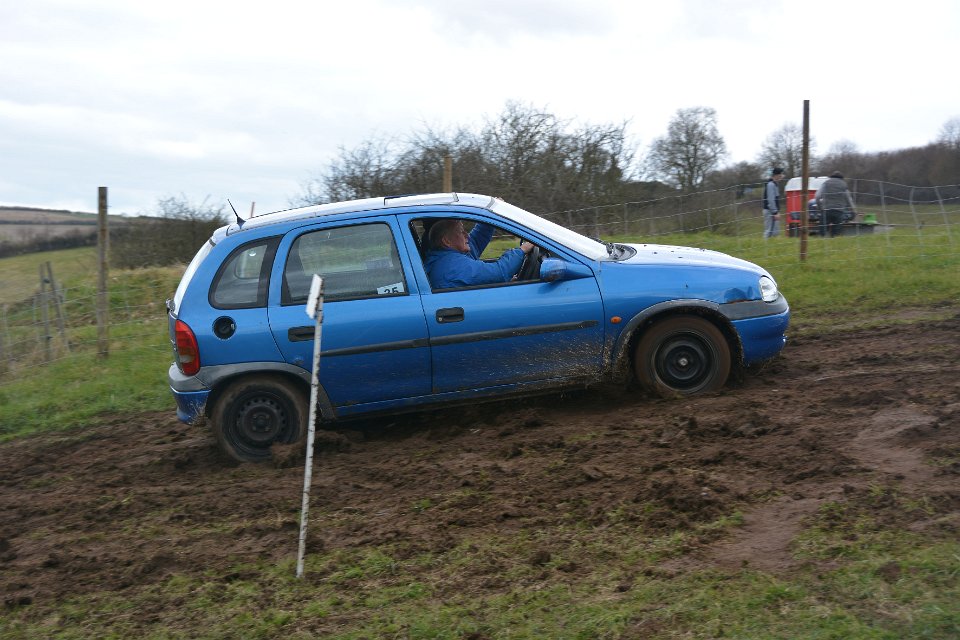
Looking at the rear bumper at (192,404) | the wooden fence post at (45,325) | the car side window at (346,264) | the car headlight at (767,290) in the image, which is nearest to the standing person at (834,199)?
the car headlight at (767,290)

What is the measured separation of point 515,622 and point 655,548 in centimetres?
92

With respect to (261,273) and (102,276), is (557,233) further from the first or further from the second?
(102,276)

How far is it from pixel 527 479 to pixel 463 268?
191 cm

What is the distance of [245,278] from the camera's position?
6.86m

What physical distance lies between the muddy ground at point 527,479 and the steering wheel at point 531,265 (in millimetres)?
1075

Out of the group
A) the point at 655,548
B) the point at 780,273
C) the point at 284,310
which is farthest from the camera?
the point at 780,273

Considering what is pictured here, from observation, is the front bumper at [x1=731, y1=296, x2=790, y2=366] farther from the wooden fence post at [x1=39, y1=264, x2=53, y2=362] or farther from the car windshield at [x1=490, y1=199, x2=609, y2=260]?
the wooden fence post at [x1=39, y1=264, x2=53, y2=362]

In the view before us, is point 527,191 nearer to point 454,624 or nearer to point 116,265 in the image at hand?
point 116,265

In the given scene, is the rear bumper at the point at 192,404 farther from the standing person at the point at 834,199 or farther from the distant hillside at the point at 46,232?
the distant hillside at the point at 46,232

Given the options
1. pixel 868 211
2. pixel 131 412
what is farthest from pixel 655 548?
pixel 868 211

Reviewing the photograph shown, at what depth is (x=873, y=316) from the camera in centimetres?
1031

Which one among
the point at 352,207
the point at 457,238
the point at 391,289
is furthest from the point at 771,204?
the point at 391,289

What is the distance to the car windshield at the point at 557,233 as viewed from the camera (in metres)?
7.08

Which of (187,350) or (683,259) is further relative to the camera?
(683,259)
